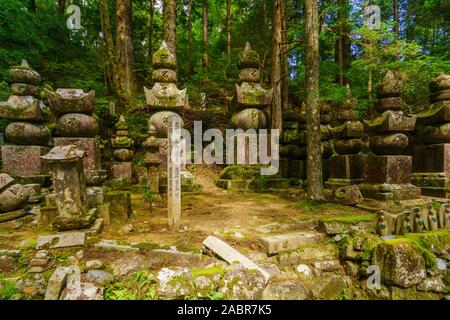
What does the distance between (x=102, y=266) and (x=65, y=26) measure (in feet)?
53.7

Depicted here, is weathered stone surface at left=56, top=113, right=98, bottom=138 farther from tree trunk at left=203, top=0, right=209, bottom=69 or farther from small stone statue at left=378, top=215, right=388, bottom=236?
tree trunk at left=203, top=0, right=209, bottom=69

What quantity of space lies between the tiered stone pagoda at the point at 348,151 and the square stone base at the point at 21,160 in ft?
23.1

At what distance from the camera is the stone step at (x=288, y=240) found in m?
3.40

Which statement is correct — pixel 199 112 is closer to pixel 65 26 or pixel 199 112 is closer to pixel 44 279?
pixel 65 26

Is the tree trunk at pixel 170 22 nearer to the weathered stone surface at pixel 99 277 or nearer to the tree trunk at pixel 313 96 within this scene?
the tree trunk at pixel 313 96

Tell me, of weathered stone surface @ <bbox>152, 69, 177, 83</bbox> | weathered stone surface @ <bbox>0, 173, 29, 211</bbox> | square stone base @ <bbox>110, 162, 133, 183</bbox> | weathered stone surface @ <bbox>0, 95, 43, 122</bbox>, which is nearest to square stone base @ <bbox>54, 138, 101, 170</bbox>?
weathered stone surface @ <bbox>0, 173, 29, 211</bbox>

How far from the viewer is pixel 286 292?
2850mm

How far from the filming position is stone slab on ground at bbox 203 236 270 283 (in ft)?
9.65

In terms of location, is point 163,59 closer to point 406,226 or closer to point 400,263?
point 406,226

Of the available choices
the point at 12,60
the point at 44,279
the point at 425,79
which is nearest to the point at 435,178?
the point at 425,79

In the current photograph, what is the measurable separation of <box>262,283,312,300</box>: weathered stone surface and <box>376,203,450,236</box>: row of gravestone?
1.77 m

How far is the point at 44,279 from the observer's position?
2.59 metres

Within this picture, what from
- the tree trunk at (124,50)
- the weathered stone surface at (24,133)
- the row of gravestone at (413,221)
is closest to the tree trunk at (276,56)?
the row of gravestone at (413,221)
